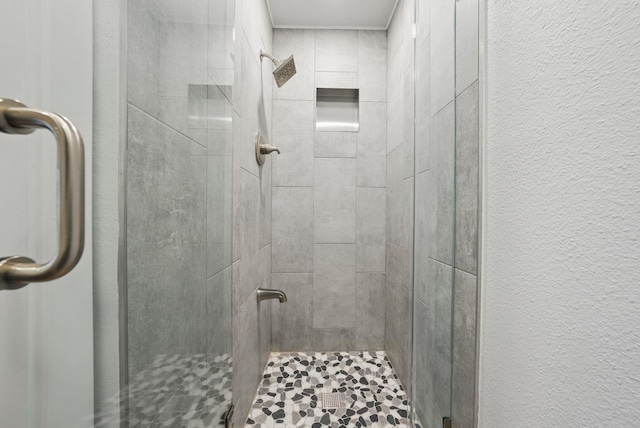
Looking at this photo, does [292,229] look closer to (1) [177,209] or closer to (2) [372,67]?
(2) [372,67]

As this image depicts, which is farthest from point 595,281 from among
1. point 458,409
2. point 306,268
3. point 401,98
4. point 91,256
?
point 306,268

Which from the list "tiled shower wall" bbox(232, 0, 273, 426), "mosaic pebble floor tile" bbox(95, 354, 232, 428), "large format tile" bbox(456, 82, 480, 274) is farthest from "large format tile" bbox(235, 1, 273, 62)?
"mosaic pebble floor tile" bbox(95, 354, 232, 428)

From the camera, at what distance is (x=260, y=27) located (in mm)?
1640

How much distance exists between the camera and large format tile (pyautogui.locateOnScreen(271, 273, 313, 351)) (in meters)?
2.00

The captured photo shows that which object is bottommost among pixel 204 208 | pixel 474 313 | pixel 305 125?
pixel 474 313

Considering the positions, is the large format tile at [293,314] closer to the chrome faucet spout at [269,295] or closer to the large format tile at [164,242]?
the chrome faucet spout at [269,295]

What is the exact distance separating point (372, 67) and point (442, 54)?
1.48 m

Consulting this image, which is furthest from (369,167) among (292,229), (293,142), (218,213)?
(218,213)

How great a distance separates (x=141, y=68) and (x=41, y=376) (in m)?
0.41

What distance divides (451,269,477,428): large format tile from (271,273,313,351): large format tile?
4.49 feet

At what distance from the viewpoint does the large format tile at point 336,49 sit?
6.70 ft

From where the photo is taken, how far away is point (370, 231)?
2057 mm

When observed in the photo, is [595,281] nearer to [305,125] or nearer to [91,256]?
[91,256]

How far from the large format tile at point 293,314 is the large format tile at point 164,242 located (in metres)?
1.36
